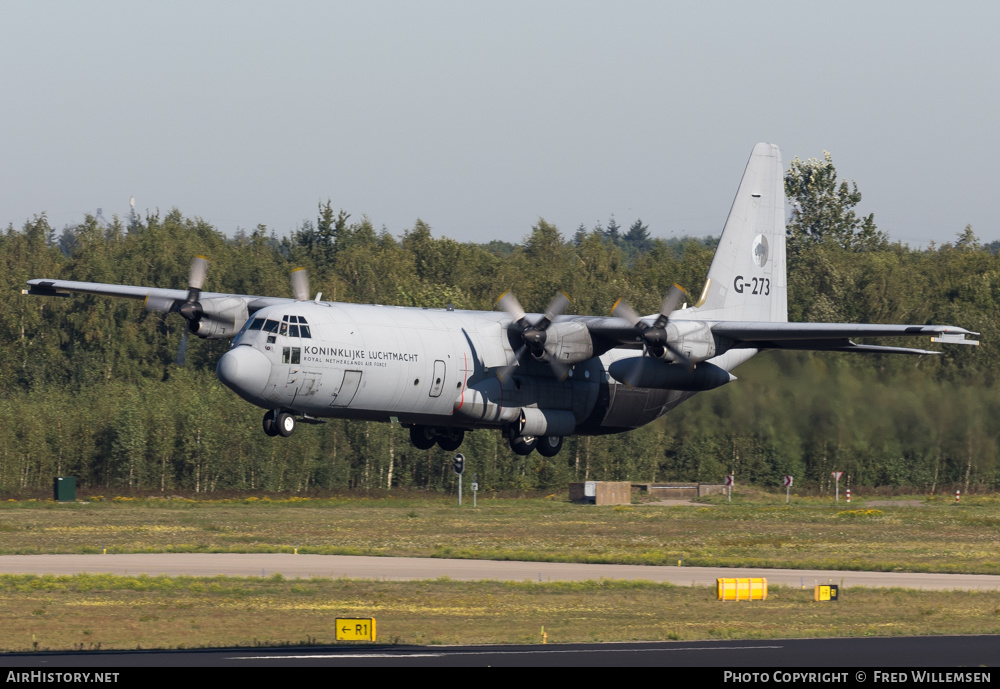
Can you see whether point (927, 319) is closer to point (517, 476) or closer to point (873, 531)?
point (873, 531)

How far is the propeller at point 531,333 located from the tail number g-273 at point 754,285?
28.6 ft

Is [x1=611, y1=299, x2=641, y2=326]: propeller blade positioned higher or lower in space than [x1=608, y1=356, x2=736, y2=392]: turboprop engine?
higher

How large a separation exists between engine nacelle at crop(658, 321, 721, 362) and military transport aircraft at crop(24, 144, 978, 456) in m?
0.03

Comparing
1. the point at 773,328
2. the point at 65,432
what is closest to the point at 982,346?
the point at 773,328

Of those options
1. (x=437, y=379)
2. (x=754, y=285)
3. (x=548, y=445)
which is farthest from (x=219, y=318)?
(x=754, y=285)

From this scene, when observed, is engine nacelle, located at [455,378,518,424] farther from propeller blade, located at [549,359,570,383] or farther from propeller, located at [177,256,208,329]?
propeller, located at [177,256,208,329]

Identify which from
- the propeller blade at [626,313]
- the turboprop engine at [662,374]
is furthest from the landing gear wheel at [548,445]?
the propeller blade at [626,313]

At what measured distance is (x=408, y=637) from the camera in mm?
30891

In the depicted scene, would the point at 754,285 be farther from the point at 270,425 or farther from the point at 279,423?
the point at 270,425

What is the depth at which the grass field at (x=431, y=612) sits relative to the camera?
31.5 m

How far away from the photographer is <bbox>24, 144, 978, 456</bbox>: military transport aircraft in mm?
33062

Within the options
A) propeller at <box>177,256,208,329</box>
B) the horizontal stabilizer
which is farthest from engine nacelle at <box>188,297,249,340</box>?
the horizontal stabilizer

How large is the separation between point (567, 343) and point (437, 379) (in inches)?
170

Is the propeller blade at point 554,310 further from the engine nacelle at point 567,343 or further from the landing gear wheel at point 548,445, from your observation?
the landing gear wheel at point 548,445
